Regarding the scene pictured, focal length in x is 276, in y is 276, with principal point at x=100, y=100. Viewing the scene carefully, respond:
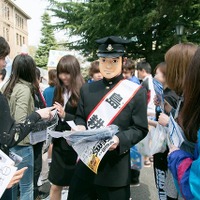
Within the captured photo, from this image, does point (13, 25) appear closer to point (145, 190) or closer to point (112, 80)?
point (145, 190)

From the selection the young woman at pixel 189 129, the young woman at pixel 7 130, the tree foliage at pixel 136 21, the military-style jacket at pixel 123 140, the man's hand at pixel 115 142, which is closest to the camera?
the young woman at pixel 189 129

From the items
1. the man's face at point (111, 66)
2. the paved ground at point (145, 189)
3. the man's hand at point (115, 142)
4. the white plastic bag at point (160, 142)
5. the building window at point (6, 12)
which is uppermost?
the building window at point (6, 12)

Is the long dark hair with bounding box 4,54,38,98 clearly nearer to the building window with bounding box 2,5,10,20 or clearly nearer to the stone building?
the stone building

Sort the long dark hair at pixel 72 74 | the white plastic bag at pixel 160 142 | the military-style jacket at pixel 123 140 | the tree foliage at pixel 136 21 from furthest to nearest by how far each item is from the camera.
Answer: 1. the tree foliage at pixel 136 21
2. the long dark hair at pixel 72 74
3. the white plastic bag at pixel 160 142
4. the military-style jacket at pixel 123 140

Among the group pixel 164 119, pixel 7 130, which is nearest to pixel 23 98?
pixel 7 130

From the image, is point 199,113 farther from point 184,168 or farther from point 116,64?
point 116,64

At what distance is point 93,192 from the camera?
7.53ft

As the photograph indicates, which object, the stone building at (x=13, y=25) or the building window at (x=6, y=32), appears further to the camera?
the building window at (x=6, y=32)

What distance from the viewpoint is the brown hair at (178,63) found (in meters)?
2.17

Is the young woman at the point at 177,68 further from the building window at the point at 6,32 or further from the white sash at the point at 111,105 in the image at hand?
the building window at the point at 6,32

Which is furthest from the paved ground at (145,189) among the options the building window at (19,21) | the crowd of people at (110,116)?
the building window at (19,21)

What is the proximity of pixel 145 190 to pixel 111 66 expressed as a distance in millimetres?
2417

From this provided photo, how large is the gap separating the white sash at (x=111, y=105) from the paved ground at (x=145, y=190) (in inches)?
66.9

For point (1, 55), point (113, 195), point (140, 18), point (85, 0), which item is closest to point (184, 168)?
point (113, 195)
